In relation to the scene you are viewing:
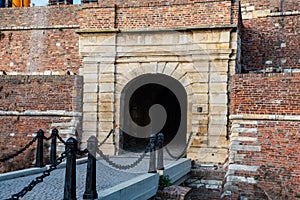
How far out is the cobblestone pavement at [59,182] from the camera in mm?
6232

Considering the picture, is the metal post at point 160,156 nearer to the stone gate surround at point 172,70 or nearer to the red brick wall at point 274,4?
the stone gate surround at point 172,70

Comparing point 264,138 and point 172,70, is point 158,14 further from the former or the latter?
point 264,138

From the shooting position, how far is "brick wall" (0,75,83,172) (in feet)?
40.7

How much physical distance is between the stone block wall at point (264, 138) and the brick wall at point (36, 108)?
186 inches

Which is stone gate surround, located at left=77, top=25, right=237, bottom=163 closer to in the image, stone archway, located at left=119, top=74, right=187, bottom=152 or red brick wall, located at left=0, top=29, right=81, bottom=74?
stone archway, located at left=119, top=74, right=187, bottom=152

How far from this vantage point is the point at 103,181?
296 inches

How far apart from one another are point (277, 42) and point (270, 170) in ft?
22.1

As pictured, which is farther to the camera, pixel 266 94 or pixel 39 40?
pixel 39 40

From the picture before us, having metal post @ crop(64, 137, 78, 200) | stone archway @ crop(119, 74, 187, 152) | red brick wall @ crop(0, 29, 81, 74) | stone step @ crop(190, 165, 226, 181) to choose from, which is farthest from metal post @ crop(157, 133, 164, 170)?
red brick wall @ crop(0, 29, 81, 74)

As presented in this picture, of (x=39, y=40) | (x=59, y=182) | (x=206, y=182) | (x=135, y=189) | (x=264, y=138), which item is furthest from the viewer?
(x=39, y=40)

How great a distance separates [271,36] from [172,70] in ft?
16.4

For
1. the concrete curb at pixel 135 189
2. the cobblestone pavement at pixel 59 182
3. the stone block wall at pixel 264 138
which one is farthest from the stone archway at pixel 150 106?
the concrete curb at pixel 135 189

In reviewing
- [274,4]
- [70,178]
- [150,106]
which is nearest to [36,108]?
[150,106]

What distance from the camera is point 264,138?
1009 cm
